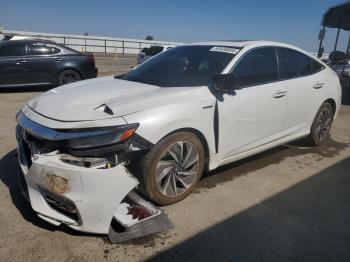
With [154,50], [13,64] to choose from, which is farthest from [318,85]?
[154,50]

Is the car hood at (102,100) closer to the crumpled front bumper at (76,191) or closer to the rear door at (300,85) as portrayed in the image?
the crumpled front bumper at (76,191)

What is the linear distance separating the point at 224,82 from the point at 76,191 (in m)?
1.74

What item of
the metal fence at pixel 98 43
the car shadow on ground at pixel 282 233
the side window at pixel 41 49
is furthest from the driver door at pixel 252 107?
the metal fence at pixel 98 43

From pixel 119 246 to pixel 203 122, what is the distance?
138cm

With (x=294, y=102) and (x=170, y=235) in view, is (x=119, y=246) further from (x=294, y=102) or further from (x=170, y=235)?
(x=294, y=102)

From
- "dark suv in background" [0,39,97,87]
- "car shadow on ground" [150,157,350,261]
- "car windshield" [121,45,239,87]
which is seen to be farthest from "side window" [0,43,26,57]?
"car shadow on ground" [150,157,350,261]

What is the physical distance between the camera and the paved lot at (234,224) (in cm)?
275

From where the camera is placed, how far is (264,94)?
4.10 meters

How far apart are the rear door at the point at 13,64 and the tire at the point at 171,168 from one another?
24.8 feet

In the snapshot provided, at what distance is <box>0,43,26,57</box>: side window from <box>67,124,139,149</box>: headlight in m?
7.82

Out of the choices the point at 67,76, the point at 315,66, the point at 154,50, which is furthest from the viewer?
the point at 154,50

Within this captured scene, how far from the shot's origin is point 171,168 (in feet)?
10.9

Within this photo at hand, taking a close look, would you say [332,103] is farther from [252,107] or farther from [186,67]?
[186,67]

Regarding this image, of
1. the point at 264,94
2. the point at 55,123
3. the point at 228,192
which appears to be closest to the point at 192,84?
the point at 264,94
